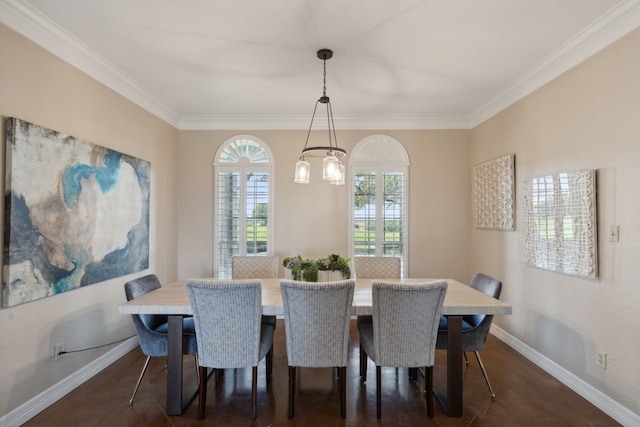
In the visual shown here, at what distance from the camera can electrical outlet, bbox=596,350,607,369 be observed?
7.16 feet

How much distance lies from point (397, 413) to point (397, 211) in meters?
2.53

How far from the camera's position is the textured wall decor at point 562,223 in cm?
230

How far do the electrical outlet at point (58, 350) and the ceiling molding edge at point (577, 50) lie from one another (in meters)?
4.46

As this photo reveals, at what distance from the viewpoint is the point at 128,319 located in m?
3.14

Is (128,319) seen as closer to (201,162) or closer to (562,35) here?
(201,162)

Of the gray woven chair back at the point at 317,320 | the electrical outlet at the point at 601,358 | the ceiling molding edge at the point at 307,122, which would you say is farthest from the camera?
the ceiling molding edge at the point at 307,122

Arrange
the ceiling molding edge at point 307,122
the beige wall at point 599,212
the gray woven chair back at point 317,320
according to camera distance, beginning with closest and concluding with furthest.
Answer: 1. the gray woven chair back at point 317,320
2. the beige wall at point 599,212
3. the ceiling molding edge at point 307,122

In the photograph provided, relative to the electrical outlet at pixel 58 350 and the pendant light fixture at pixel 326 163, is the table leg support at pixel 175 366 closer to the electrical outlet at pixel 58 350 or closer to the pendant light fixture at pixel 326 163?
the electrical outlet at pixel 58 350

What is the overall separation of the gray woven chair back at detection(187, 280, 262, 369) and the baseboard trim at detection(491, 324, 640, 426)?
241 cm

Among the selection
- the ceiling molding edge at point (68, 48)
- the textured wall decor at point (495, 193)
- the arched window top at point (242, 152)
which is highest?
the ceiling molding edge at point (68, 48)

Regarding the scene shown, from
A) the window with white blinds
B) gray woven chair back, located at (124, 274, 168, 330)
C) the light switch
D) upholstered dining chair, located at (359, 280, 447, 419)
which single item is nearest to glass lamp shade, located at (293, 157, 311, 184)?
upholstered dining chair, located at (359, 280, 447, 419)

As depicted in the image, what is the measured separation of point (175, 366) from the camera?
83.9 inches

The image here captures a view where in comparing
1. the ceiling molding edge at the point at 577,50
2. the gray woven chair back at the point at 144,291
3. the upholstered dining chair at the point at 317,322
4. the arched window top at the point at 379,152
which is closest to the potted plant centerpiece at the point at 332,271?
the upholstered dining chair at the point at 317,322

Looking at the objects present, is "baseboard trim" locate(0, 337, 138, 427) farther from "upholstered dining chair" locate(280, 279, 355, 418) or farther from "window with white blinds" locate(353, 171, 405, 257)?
"window with white blinds" locate(353, 171, 405, 257)
